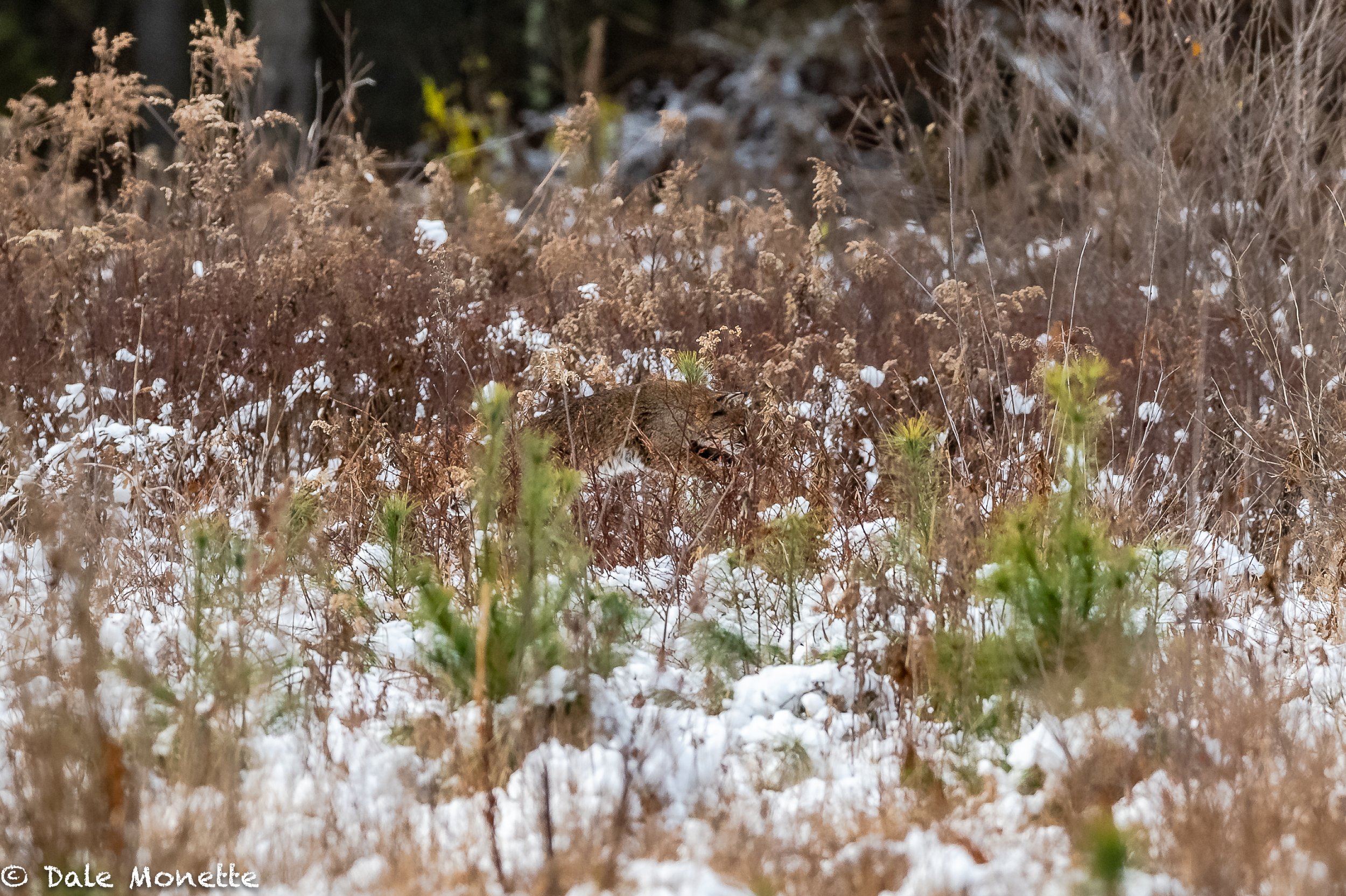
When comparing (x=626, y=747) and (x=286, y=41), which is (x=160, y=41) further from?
(x=626, y=747)

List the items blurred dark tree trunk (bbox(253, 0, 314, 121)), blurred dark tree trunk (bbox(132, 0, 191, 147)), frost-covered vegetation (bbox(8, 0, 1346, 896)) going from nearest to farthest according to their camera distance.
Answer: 1. frost-covered vegetation (bbox(8, 0, 1346, 896))
2. blurred dark tree trunk (bbox(253, 0, 314, 121))
3. blurred dark tree trunk (bbox(132, 0, 191, 147))

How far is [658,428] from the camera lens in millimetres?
4379

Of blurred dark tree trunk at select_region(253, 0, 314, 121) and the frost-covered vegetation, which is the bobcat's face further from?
blurred dark tree trunk at select_region(253, 0, 314, 121)

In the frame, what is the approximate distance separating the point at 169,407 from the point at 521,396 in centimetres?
170

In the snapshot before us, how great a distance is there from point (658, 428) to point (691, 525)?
47cm

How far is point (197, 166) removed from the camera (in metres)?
5.75

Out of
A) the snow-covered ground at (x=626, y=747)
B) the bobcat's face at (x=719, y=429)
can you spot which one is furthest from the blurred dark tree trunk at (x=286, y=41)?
the snow-covered ground at (x=626, y=747)

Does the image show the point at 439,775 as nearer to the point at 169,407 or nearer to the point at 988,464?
the point at 988,464

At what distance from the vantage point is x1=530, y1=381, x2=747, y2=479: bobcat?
4.30 metres

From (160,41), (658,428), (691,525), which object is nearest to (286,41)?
(160,41)

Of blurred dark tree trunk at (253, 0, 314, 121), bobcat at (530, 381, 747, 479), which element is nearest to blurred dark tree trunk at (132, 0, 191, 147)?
blurred dark tree trunk at (253, 0, 314, 121)

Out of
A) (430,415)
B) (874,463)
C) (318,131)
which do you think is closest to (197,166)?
(430,415)

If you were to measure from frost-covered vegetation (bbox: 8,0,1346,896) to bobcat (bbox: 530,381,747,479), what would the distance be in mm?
85

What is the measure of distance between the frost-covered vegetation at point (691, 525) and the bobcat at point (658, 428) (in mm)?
85
